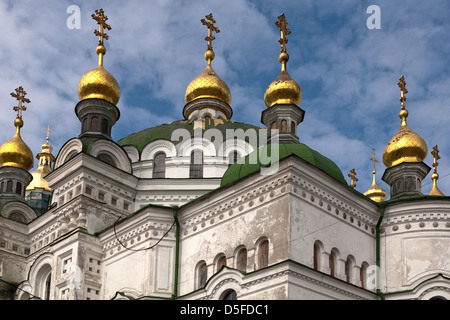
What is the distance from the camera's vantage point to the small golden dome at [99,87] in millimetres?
24016

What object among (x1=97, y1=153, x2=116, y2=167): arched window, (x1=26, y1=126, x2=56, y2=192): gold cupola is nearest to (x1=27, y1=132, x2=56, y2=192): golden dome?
(x1=26, y1=126, x2=56, y2=192): gold cupola

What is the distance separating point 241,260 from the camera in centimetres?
1744

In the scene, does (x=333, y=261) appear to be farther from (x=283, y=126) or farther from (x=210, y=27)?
(x=210, y=27)

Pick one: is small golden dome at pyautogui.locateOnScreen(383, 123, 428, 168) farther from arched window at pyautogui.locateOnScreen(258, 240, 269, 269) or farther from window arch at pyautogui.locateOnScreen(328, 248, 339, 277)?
arched window at pyautogui.locateOnScreen(258, 240, 269, 269)

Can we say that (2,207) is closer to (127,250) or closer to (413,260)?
(127,250)

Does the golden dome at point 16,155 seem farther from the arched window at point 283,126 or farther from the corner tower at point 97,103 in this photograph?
the arched window at point 283,126

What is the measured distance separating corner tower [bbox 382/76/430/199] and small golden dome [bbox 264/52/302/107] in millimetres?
2897

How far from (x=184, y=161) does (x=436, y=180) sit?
26.5 ft

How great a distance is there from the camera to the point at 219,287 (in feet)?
56.2

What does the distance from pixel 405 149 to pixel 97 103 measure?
28.6ft

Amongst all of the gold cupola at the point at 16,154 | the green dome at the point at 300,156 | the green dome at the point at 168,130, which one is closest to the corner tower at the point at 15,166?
the gold cupola at the point at 16,154

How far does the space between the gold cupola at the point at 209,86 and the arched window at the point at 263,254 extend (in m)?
11.1

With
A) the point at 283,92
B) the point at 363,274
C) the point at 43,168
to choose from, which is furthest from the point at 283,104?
the point at 43,168

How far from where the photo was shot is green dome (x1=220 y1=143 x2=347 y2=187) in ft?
60.8
